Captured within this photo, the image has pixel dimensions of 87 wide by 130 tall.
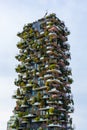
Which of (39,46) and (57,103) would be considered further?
(39,46)

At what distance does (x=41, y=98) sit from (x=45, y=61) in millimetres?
10160

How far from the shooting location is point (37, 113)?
293ft

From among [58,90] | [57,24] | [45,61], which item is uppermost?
[57,24]

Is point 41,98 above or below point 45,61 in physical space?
below

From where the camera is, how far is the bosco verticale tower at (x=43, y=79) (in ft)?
285

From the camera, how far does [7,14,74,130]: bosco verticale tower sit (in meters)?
87.0

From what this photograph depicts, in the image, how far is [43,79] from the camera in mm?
91250

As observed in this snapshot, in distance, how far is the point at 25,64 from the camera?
97.5 metres

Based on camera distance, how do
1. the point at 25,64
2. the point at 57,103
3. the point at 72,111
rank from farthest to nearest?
the point at 25,64 → the point at 72,111 → the point at 57,103

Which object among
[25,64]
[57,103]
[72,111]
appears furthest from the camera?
[25,64]

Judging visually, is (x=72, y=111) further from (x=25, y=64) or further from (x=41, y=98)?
(x=25, y=64)

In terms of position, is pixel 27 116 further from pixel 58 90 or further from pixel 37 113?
pixel 58 90

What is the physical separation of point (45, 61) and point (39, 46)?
5.23 m

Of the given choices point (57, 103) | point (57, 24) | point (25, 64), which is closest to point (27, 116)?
point (57, 103)
